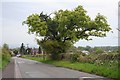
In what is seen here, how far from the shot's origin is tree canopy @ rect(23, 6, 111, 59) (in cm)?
5653

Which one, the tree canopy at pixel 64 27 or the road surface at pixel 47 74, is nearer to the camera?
the road surface at pixel 47 74

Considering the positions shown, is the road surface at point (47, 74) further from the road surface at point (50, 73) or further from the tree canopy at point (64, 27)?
the tree canopy at point (64, 27)

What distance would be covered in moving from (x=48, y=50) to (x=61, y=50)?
7.71ft

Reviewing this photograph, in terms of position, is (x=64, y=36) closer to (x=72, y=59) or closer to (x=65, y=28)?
(x=65, y=28)

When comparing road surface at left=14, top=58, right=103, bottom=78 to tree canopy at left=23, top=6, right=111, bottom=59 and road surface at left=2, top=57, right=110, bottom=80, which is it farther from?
tree canopy at left=23, top=6, right=111, bottom=59

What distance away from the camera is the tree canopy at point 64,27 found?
56.5 m

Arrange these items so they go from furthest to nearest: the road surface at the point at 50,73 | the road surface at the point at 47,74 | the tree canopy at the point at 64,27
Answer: the tree canopy at the point at 64,27
the road surface at the point at 50,73
the road surface at the point at 47,74

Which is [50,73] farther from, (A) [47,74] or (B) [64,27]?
(B) [64,27]

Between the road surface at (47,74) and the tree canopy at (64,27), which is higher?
the tree canopy at (64,27)

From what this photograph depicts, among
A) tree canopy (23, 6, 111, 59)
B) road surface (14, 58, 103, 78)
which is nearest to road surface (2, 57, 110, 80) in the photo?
road surface (14, 58, 103, 78)

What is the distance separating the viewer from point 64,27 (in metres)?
57.0

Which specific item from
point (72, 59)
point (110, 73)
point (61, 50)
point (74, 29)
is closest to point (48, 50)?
point (61, 50)

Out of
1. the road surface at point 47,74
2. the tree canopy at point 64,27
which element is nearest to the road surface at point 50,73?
the road surface at point 47,74

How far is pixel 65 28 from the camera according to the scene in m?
57.1
